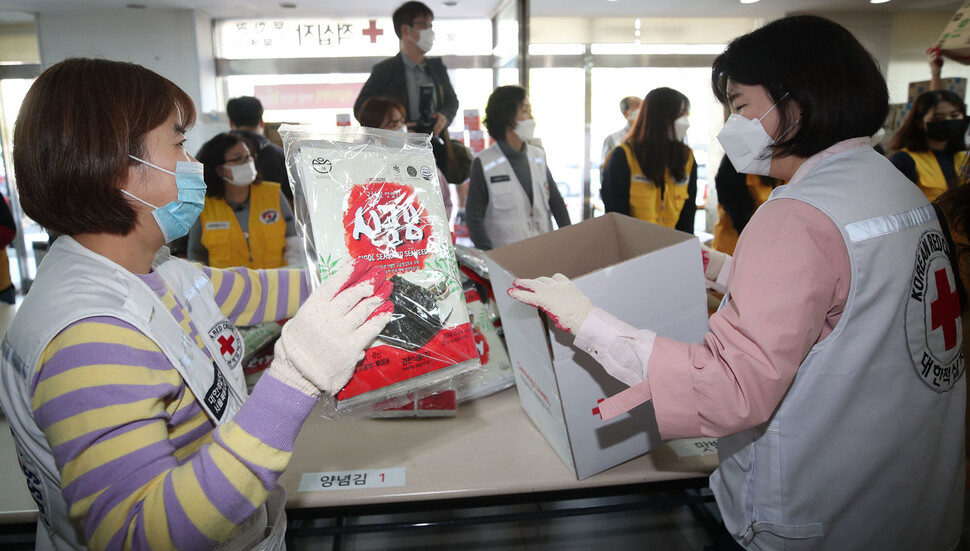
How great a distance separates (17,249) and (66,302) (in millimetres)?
6957

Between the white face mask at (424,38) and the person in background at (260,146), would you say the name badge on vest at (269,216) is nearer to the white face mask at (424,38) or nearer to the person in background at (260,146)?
the person in background at (260,146)

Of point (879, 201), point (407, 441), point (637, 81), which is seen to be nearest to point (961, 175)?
point (879, 201)

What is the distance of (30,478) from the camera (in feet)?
3.14

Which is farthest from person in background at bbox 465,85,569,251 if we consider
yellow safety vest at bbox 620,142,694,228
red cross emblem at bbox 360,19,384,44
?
red cross emblem at bbox 360,19,384,44

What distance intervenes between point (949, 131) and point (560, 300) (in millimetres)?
3577

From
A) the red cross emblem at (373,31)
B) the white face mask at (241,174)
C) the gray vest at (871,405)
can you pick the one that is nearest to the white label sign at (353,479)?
the gray vest at (871,405)

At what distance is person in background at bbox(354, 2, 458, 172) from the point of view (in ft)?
11.2

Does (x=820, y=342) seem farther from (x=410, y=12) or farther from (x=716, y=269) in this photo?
(x=410, y=12)

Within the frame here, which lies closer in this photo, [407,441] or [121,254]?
[121,254]

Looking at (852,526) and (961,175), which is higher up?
(961,175)

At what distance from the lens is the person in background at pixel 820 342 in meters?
0.90

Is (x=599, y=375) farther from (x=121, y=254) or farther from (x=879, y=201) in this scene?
(x=121, y=254)

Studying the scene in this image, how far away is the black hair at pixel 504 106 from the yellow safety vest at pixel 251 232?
1.35 meters

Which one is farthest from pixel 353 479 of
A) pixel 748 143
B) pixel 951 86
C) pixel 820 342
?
pixel 951 86
